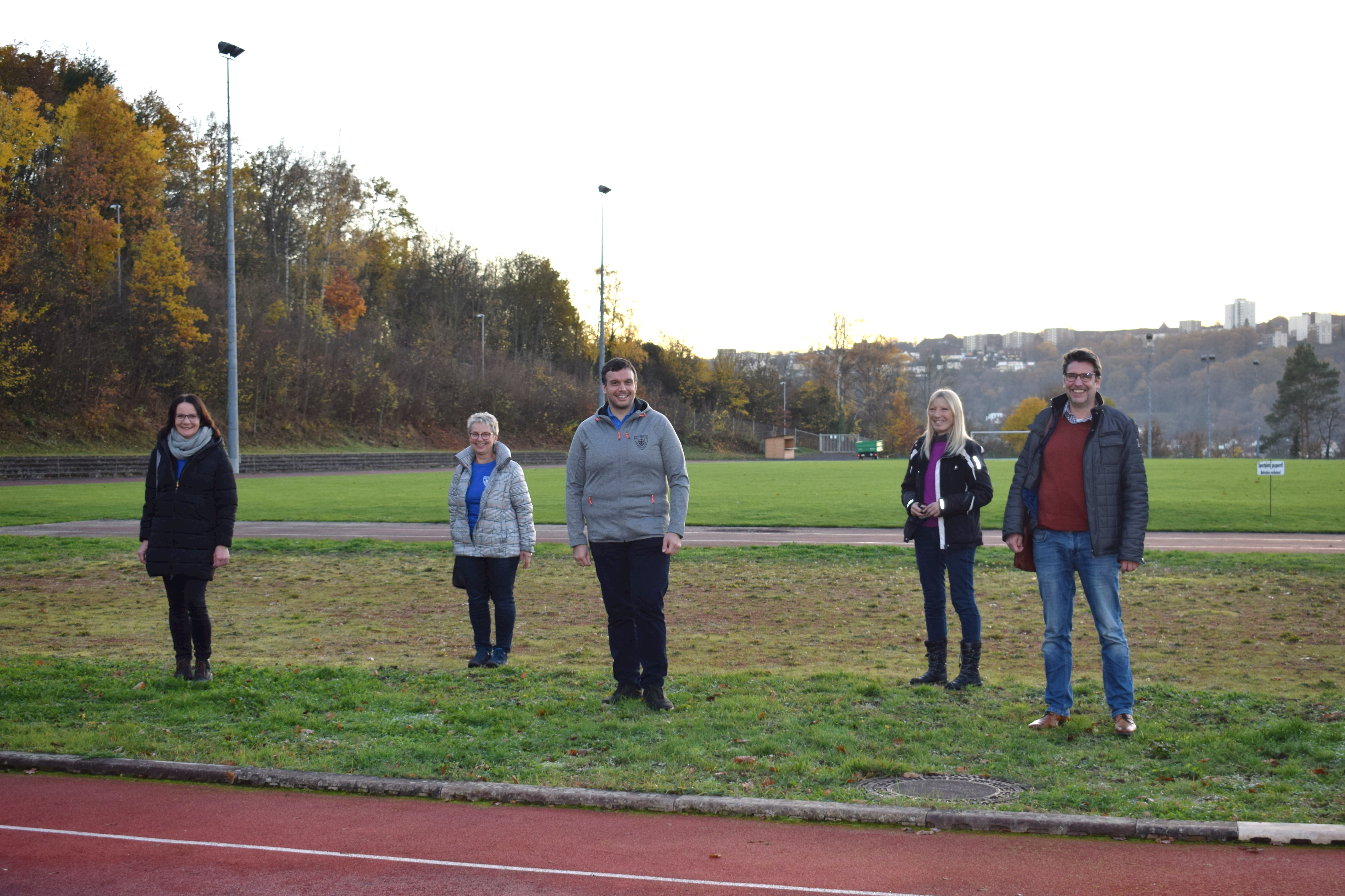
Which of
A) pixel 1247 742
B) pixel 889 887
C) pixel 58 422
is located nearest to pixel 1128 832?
pixel 889 887

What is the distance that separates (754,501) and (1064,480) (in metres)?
22.2

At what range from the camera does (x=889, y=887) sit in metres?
4.34

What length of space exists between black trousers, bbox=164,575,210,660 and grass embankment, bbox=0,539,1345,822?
0.30m

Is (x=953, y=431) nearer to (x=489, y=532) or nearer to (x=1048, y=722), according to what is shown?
(x=1048, y=722)

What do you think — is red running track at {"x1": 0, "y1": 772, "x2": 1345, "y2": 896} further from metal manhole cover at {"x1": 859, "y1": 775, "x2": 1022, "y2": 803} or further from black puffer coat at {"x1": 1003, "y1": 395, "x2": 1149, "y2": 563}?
black puffer coat at {"x1": 1003, "y1": 395, "x2": 1149, "y2": 563}

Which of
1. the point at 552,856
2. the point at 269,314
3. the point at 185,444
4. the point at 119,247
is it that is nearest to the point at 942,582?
the point at 552,856

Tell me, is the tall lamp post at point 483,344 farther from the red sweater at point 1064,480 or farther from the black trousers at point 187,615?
the red sweater at point 1064,480

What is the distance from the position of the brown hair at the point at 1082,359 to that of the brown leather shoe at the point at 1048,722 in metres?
1.99

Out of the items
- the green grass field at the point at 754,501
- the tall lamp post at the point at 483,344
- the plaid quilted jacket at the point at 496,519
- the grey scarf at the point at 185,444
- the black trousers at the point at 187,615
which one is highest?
the tall lamp post at the point at 483,344

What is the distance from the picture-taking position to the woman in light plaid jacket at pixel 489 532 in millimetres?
8891

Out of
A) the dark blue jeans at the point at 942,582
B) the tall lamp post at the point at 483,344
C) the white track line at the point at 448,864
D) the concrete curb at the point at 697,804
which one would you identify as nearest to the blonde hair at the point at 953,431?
the dark blue jeans at the point at 942,582

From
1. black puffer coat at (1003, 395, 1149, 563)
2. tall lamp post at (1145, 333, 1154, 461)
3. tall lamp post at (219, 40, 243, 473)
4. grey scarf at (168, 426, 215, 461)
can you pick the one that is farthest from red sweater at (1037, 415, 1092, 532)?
tall lamp post at (1145, 333, 1154, 461)

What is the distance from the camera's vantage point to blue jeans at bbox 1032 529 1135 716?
6.52 m

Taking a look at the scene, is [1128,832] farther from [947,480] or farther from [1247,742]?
[947,480]
